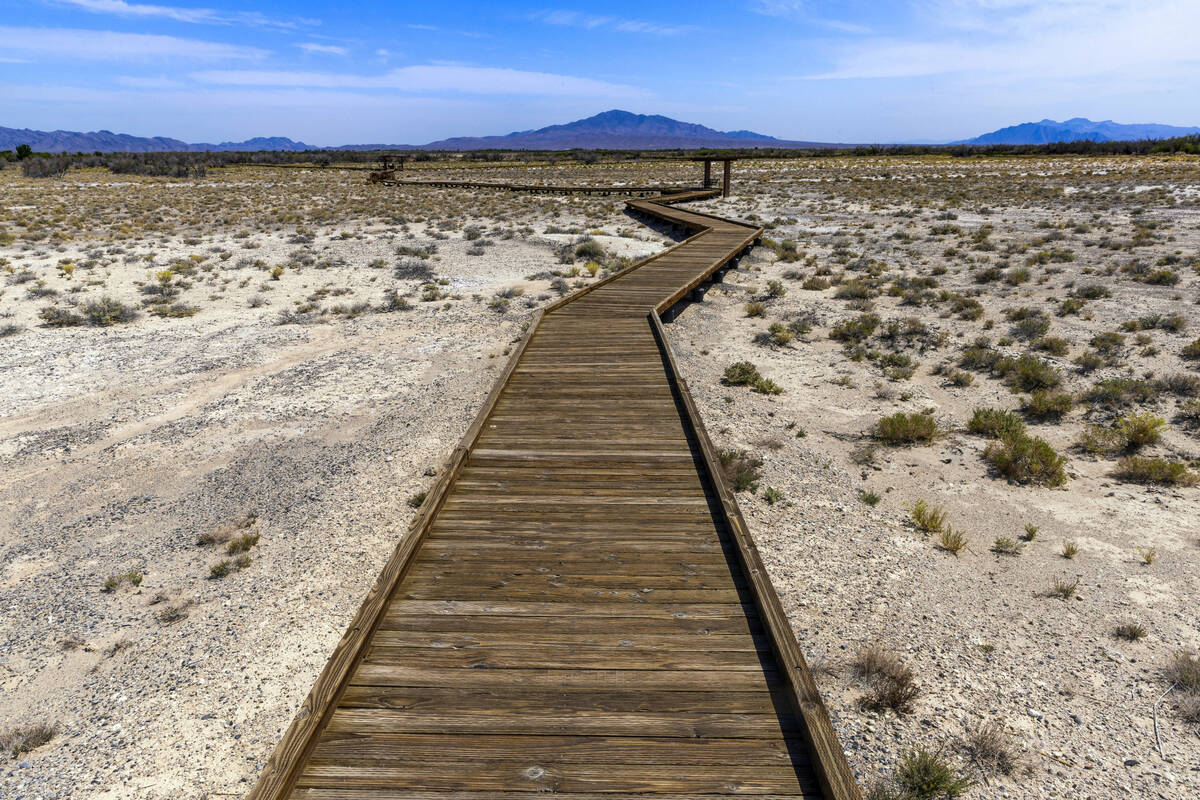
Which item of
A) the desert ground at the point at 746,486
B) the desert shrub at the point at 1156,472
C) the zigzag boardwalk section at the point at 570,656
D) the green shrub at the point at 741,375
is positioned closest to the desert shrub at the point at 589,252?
the desert ground at the point at 746,486

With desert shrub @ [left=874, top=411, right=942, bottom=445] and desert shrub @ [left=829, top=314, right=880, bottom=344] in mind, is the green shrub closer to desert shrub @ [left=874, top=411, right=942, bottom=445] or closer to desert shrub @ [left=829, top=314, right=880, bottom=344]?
desert shrub @ [left=874, top=411, right=942, bottom=445]

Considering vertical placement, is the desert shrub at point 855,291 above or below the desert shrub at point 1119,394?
→ above

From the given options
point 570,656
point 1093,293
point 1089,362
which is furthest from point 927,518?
point 1093,293

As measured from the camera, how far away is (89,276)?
17359 millimetres

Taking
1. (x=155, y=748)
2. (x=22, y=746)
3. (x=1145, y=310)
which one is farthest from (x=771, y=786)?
(x=1145, y=310)

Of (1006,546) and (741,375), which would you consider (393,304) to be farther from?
(1006,546)

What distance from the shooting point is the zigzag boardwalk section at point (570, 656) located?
113 inches

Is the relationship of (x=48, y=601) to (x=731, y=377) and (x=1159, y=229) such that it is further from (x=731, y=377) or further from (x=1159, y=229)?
(x=1159, y=229)

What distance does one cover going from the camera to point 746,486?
22.9 ft

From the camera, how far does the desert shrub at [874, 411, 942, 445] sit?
8.16 meters

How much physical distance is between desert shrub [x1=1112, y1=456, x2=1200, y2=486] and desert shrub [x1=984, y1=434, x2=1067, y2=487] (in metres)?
0.60

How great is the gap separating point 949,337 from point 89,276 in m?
21.6

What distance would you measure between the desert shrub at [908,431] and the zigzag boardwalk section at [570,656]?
3556 mm

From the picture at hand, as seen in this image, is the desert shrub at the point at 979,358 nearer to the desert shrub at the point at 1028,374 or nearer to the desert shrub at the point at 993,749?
the desert shrub at the point at 1028,374
